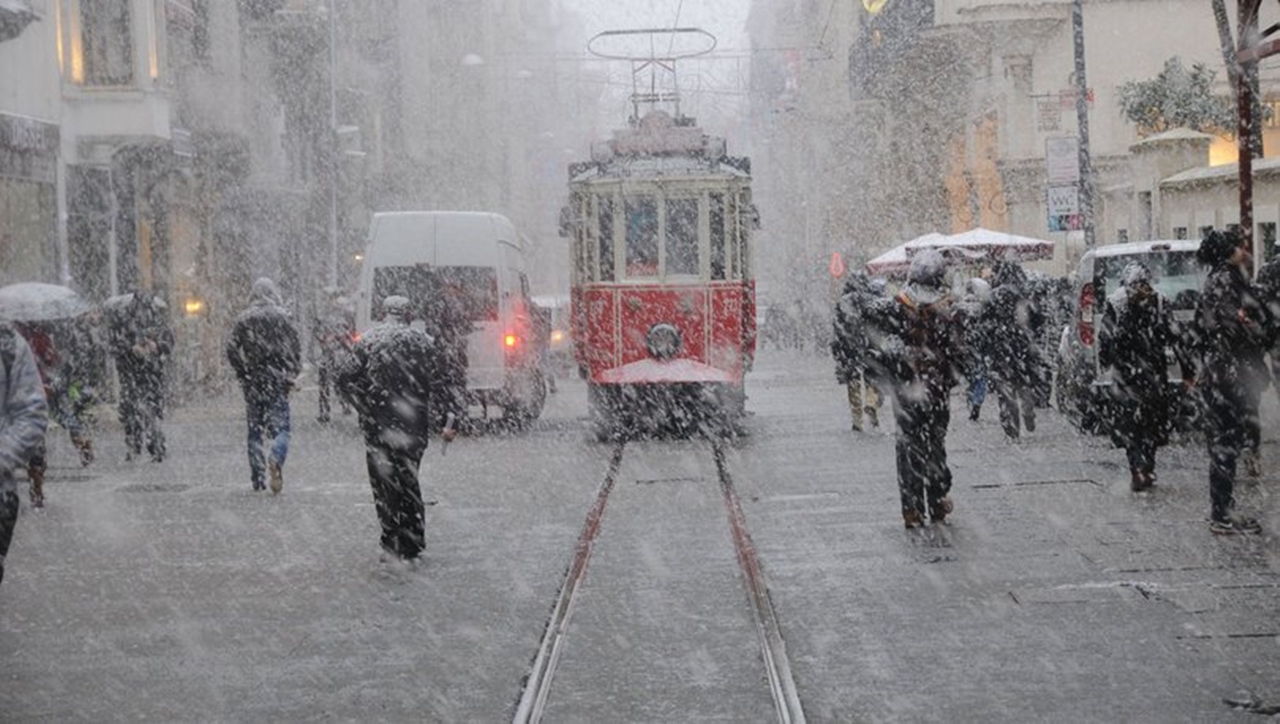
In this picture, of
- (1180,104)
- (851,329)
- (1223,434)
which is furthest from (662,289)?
(1180,104)

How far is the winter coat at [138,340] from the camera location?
19.8 meters

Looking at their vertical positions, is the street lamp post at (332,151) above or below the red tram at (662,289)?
above

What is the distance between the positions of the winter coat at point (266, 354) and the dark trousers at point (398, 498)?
14.4 feet

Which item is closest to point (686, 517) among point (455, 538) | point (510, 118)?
point (455, 538)

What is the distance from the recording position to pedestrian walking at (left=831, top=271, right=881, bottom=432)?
68.5 ft

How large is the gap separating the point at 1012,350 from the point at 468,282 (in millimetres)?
7074

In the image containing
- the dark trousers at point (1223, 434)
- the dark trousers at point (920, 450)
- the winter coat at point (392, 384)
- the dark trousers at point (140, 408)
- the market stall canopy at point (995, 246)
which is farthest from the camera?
the market stall canopy at point (995, 246)

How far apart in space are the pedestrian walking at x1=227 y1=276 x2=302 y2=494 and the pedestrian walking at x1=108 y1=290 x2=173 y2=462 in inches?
152

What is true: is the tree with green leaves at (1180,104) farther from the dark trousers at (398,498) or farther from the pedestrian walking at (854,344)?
the dark trousers at (398,498)

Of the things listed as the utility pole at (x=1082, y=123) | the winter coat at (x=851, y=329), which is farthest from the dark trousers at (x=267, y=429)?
the utility pole at (x=1082, y=123)

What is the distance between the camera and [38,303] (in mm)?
18109

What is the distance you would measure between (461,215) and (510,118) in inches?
2714

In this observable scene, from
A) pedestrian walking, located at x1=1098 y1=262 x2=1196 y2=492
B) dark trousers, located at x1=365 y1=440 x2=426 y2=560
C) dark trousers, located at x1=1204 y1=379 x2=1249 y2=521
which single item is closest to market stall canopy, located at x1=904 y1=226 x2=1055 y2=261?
pedestrian walking, located at x1=1098 y1=262 x2=1196 y2=492

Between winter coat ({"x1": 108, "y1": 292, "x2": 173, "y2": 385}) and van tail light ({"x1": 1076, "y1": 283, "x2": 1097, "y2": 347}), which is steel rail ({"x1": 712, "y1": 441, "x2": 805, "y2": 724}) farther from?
winter coat ({"x1": 108, "y1": 292, "x2": 173, "y2": 385})
